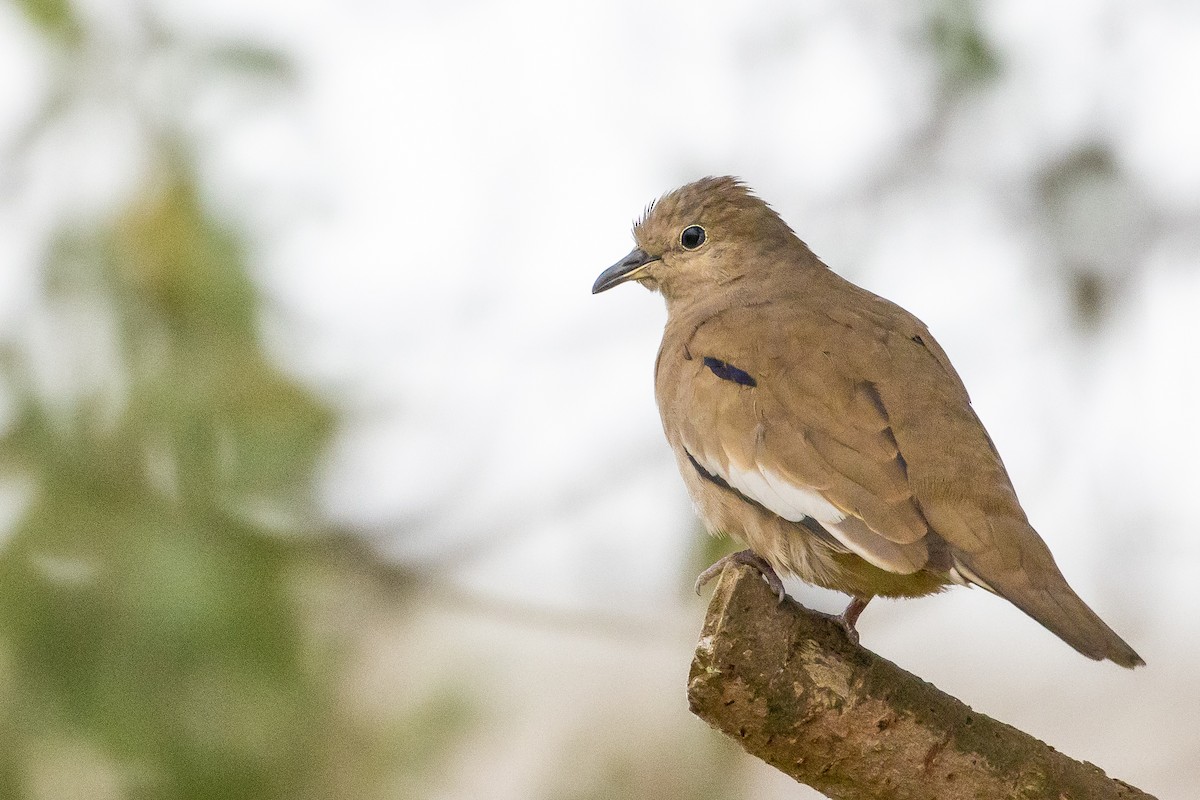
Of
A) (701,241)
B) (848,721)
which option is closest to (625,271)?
(701,241)

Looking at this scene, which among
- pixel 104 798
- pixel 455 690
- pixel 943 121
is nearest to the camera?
pixel 104 798

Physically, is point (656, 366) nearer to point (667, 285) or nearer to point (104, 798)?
point (667, 285)

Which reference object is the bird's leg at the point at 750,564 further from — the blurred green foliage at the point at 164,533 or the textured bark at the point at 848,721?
the blurred green foliage at the point at 164,533

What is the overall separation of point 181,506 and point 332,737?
3.39ft

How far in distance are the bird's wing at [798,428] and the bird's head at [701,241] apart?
106cm

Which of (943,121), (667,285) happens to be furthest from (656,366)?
(943,121)

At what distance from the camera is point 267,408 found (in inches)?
227

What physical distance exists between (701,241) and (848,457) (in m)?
2.07

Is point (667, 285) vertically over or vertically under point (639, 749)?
over

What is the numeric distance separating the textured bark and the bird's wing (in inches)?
14.7

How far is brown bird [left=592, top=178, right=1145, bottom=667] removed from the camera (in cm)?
379

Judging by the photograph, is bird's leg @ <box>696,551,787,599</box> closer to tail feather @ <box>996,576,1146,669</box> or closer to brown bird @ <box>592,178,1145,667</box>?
brown bird @ <box>592,178,1145,667</box>

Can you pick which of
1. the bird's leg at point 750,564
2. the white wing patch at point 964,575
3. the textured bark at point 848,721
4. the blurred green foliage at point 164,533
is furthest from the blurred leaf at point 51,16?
the white wing patch at point 964,575

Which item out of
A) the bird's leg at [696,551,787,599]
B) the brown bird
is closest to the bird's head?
the brown bird
